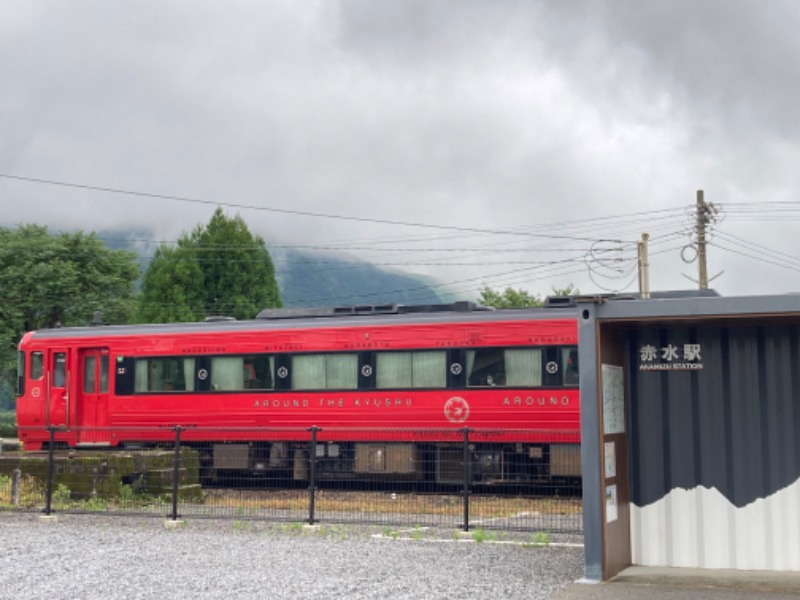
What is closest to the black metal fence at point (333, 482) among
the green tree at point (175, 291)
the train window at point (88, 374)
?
the train window at point (88, 374)

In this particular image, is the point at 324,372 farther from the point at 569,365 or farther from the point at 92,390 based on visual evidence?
the point at 92,390

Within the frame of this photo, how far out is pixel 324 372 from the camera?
75.2 feet

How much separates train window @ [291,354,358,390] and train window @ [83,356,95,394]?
5008 mm

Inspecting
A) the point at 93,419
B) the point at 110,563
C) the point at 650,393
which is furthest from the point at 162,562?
the point at 93,419

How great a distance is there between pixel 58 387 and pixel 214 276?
56.4 metres

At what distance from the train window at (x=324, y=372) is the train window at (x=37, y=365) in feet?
21.0

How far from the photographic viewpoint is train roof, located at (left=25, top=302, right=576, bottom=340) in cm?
2161

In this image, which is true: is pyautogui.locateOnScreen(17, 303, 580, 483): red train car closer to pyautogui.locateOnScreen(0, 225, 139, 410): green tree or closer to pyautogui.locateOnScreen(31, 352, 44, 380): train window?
pyautogui.locateOnScreen(31, 352, 44, 380): train window

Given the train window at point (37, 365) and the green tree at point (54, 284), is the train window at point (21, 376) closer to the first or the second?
the train window at point (37, 365)

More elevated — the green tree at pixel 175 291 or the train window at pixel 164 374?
the green tree at pixel 175 291

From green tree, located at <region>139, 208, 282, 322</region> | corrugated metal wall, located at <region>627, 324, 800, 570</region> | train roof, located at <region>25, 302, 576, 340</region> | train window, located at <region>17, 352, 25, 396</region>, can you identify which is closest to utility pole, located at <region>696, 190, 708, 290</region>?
train roof, located at <region>25, 302, 576, 340</region>

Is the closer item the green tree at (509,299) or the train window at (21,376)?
the train window at (21,376)

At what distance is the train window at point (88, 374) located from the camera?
25.0 meters

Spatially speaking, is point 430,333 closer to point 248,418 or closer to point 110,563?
point 248,418
